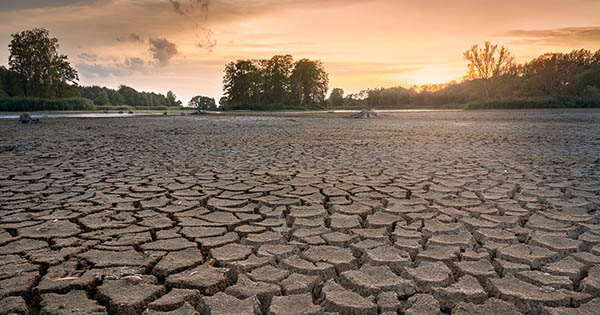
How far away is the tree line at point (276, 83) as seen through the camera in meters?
58.1

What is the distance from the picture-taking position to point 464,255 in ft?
6.96

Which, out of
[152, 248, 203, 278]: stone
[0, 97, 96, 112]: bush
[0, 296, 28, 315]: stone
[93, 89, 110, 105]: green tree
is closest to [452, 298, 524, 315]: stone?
[152, 248, 203, 278]: stone

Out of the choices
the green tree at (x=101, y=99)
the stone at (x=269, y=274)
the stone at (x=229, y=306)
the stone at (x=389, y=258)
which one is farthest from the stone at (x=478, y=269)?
the green tree at (x=101, y=99)

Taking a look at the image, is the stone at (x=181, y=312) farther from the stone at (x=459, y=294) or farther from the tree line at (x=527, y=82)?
the tree line at (x=527, y=82)

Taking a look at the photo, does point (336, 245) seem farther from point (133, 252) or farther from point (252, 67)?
point (252, 67)

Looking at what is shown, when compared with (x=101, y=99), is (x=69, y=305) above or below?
below

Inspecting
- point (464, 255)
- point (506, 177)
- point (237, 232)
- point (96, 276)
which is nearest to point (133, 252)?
point (96, 276)

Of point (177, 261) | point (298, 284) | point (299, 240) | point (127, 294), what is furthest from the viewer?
point (299, 240)

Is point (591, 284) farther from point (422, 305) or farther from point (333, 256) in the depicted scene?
point (333, 256)

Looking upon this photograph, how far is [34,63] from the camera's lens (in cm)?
4059

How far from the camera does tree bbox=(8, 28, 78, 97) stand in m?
40.1

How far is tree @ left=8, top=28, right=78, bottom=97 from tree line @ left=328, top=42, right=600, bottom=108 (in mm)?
44302

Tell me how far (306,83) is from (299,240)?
191ft

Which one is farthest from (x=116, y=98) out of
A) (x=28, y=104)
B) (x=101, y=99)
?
(x=28, y=104)
